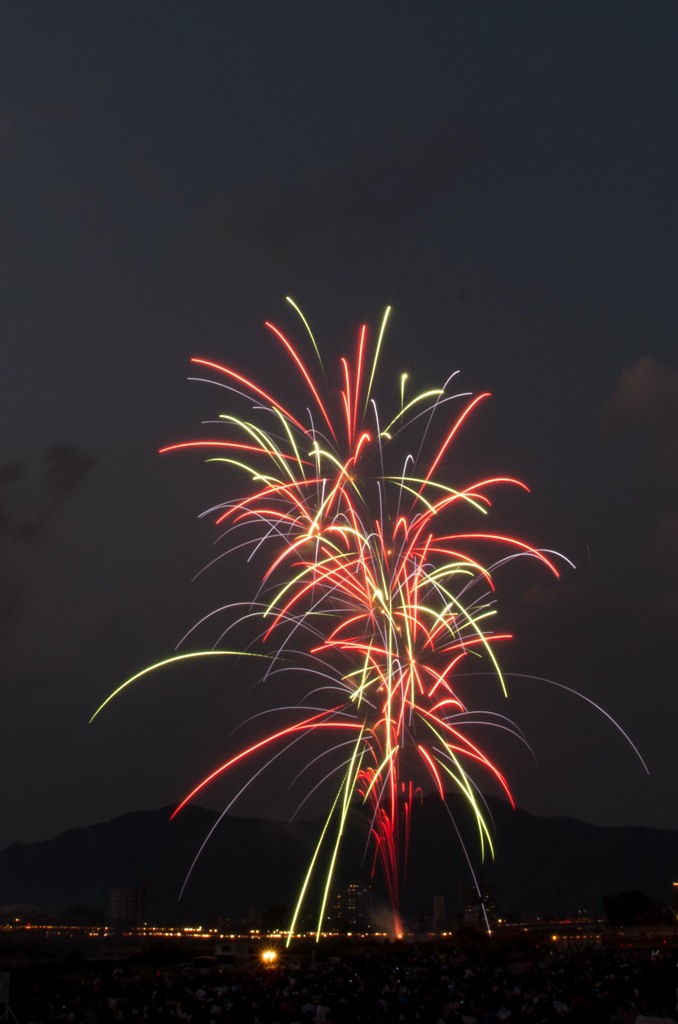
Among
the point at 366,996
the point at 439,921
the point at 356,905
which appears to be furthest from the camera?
the point at 356,905

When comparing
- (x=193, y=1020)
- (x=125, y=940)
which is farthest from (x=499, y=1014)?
(x=125, y=940)

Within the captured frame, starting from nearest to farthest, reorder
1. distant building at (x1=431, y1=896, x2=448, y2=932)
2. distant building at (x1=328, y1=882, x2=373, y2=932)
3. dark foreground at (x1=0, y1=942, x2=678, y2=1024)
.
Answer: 1. dark foreground at (x1=0, y1=942, x2=678, y2=1024)
2. distant building at (x1=431, y1=896, x2=448, y2=932)
3. distant building at (x1=328, y1=882, x2=373, y2=932)

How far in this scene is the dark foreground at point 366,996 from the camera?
21.3 metres

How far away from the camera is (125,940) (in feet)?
301

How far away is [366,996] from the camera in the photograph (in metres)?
25.6

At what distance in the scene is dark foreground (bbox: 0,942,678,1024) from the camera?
2134cm

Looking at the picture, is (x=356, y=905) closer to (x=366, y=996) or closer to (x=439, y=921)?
(x=439, y=921)

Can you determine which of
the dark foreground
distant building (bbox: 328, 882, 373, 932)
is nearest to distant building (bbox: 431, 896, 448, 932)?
distant building (bbox: 328, 882, 373, 932)

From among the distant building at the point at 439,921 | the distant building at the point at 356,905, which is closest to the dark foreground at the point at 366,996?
the distant building at the point at 439,921

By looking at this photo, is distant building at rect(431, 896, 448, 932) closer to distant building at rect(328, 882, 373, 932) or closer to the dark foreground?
distant building at rect(328, 882, 373, 932)

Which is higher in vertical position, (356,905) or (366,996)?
(356,905)

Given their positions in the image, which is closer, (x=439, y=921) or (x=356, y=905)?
(x=439, y=921)

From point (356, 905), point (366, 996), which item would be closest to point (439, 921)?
point (356, 905)

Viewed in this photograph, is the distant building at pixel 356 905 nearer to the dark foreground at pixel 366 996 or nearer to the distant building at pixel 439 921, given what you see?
the distant building at pixel 439 921
